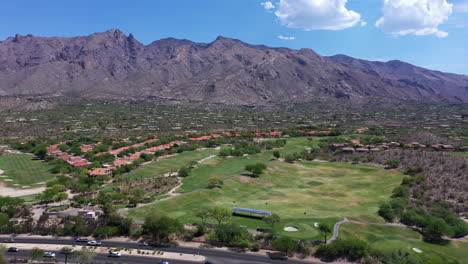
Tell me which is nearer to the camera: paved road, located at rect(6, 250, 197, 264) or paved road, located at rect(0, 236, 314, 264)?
paved road, located at rect(6, 250, 197, 264)

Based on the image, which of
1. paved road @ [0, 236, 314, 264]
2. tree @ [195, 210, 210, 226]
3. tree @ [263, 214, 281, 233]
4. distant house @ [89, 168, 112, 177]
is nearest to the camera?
paved road @ [0, 236, 314, 264]

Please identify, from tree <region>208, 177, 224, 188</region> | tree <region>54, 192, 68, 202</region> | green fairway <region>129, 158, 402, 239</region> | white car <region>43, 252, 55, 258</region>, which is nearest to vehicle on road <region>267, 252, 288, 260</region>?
green fairway <region>129, 158, 402, 239</region>

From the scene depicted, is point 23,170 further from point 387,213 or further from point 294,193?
point 387,213

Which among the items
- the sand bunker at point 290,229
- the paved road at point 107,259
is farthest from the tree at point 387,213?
the paved road at point 107,259

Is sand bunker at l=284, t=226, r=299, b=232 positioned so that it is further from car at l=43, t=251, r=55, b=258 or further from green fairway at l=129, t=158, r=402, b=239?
car at l=43, t=251, r=55, b=258

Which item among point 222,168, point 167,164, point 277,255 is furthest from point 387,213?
point 167,164

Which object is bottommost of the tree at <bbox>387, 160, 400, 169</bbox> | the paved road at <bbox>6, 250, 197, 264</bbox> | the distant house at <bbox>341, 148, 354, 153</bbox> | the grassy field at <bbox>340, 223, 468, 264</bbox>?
the grassy field at <bbox>340, 223, 468, 264</bbox>
